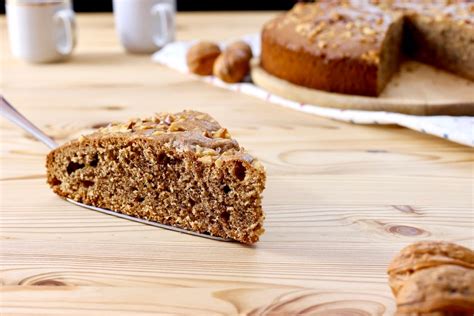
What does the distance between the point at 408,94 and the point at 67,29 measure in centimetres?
141

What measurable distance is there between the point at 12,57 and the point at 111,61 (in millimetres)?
438

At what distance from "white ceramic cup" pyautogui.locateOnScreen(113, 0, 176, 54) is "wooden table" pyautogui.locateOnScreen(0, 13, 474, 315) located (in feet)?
1.90

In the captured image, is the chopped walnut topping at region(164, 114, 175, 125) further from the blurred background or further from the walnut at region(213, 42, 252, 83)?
the blurred background

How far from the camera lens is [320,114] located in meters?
2.28

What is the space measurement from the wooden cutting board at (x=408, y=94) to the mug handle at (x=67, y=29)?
2.67 ft

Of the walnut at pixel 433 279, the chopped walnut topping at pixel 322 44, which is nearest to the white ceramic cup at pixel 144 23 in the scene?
the chopped walnut topping at pixel 322 44

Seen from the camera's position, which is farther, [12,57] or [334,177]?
[12,57]

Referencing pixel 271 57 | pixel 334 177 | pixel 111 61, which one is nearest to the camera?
pixel 334 177

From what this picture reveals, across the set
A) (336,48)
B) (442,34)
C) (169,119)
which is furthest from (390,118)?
(169,119)

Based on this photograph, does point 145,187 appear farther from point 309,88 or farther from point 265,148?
point 309,88

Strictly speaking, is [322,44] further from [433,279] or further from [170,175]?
[433,279]

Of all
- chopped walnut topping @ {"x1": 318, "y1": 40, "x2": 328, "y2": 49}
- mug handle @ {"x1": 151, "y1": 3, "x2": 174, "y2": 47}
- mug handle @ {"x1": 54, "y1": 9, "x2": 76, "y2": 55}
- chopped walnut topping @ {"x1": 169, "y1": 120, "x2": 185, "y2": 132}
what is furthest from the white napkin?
chopped walnut topping @ {"x1": 169, "y1": 120, "x2": 185, "y2": 132}

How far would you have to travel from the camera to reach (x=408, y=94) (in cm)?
230

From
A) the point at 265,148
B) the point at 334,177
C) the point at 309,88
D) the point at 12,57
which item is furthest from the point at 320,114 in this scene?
the point at 12,57
